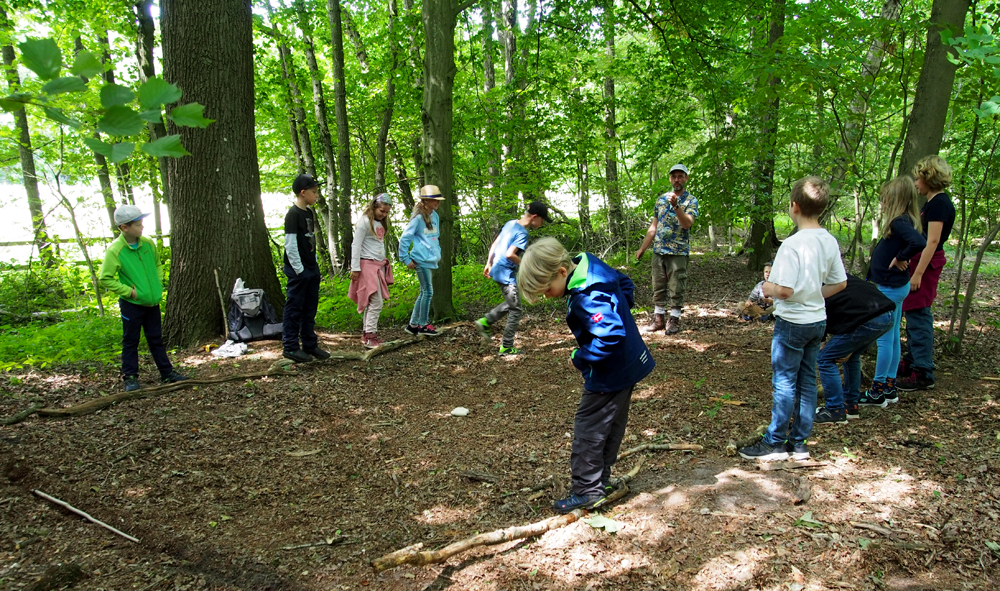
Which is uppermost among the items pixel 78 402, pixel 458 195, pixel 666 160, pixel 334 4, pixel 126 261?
pixel 334 4

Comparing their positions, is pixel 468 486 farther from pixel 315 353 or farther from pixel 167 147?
pixel 315 353

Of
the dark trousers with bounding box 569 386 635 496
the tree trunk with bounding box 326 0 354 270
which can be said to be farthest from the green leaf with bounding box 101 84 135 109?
the tree trunk with bounding box 326 0 354 270

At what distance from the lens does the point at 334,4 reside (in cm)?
1033

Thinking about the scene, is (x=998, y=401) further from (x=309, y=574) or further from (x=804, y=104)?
(x=309, y=574)

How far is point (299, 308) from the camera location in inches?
235

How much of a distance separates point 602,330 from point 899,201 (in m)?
3.18

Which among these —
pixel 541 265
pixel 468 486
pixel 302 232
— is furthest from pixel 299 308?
pixel 541 265

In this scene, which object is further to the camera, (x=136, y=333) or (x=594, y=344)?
(x=136, y=333)

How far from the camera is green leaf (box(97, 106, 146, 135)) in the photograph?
1.46m

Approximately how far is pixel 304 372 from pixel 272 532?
2781 millimetres

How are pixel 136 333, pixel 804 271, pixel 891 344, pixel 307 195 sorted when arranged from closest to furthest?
1. pixel 804 271
2. pixel 891 344
3. pixel 136 333
4. pixel 307 195

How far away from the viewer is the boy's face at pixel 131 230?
4957 millimetres

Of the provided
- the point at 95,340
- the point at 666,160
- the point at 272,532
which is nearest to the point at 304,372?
the point at 272,532

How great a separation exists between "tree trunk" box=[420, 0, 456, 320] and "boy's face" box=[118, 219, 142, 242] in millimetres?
3550
